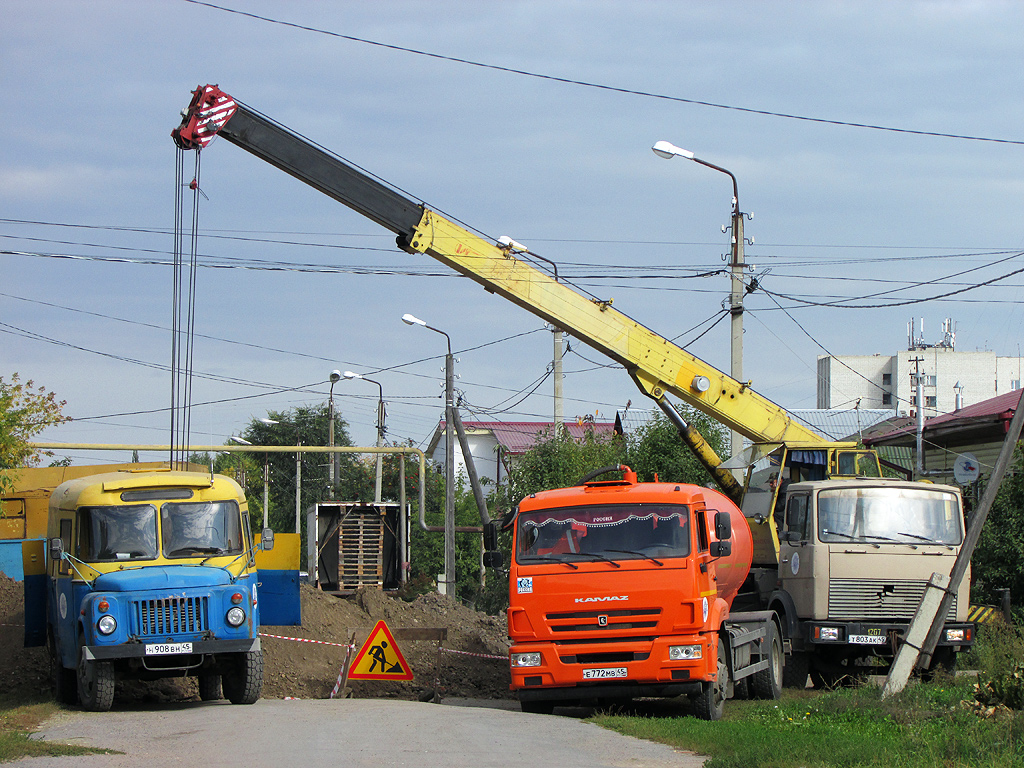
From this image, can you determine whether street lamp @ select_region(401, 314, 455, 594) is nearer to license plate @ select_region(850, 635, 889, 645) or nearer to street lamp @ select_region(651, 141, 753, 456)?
street lamp @ select_region(651, 141, 753, 456)

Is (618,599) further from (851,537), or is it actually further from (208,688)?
(208,688)

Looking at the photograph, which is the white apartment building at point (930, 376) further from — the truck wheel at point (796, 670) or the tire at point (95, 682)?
the tire at point (95, 682)

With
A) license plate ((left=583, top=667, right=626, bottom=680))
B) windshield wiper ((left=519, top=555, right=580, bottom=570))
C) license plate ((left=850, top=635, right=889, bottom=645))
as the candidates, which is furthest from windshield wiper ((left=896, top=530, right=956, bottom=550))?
windshield wiper ((left=519, top=555, right=580, bottom=570))

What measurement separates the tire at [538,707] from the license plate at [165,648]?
3993mm

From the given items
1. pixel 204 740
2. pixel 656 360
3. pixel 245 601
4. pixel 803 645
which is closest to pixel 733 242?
pixel 656 360

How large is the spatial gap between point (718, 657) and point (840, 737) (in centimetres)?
359

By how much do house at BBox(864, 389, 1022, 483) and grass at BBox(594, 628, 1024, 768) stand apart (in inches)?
636

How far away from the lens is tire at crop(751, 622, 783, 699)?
48.7 ft

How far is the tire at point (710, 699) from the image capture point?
12.7 metres

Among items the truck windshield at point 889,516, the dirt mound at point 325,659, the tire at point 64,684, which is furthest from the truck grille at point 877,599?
the tire at point 64,684

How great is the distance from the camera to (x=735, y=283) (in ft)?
70.9

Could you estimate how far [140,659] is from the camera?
1340 cm

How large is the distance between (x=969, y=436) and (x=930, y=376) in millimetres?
58274

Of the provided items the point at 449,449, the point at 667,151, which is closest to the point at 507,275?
the point at 667,151
